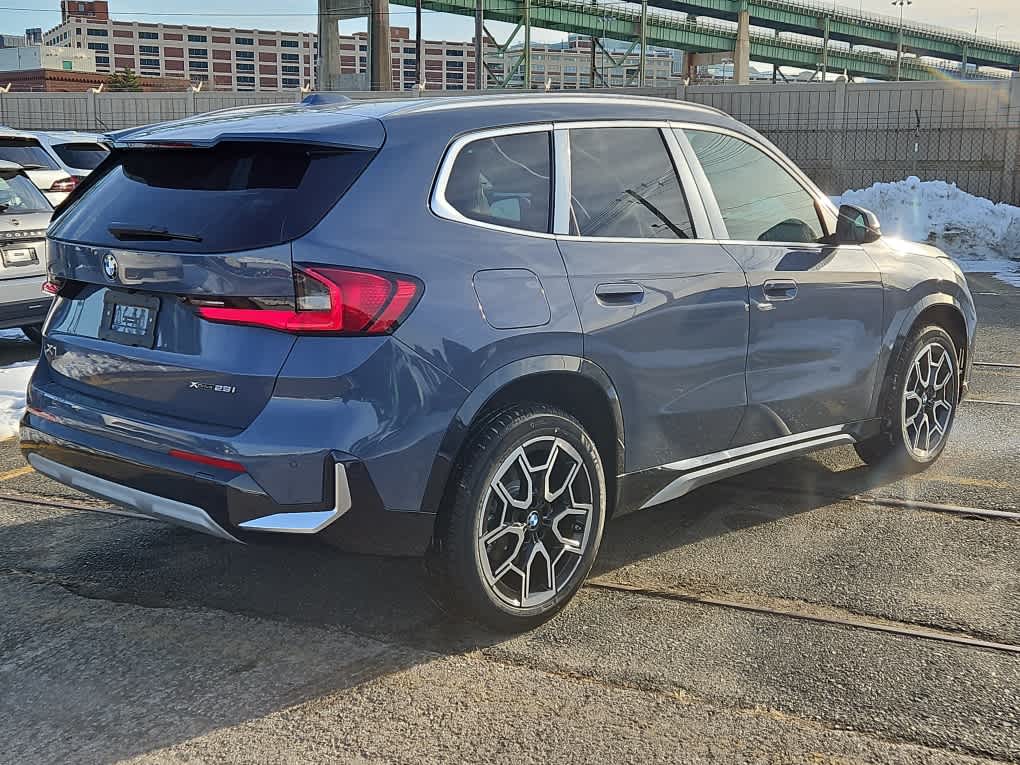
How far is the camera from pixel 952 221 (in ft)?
57.0

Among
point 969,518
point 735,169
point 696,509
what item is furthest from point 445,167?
point 969,518

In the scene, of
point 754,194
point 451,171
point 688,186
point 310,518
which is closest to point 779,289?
point 754,194

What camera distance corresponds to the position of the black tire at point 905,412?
5.29 metres

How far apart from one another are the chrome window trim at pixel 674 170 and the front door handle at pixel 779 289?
349mm

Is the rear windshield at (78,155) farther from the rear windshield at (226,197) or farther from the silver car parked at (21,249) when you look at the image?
the rear windshield at (226,197)

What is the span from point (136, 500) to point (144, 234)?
85cm

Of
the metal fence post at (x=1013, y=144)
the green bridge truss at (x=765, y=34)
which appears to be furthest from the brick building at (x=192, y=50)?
the metal fence post at (x=1013, y=144)

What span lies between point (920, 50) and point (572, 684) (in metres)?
120

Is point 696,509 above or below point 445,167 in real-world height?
below

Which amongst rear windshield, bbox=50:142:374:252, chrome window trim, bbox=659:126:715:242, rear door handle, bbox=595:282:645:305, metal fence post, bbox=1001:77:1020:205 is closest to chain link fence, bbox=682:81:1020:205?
metal fence post, bbox=1001:77:1020:205

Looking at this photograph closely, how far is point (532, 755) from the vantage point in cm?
295

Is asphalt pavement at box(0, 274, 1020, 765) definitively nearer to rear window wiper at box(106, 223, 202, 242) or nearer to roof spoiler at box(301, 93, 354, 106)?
rear window wiper at box(106, 223, 202, 242)

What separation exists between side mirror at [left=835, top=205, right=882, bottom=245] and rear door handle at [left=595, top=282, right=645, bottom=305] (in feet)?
4.70

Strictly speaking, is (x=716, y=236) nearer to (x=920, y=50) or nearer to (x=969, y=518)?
(x=969, y=518)
